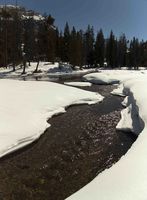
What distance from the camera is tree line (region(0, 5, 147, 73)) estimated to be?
71.9m

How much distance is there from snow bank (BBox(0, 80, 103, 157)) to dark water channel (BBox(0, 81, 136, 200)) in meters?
0.50

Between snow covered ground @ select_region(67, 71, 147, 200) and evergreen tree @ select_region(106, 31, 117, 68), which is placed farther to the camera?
evergreen tree @ select_region(106, 31, 117, 68)

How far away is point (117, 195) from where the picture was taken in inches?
323

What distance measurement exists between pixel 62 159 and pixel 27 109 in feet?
22.8

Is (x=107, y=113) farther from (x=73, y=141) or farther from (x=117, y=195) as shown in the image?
(x=117, y=195)

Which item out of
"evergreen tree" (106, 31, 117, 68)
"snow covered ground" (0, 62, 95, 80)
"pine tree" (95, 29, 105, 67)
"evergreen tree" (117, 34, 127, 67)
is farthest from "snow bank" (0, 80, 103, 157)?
"evergreen tree" (117, 34, 127, 67)

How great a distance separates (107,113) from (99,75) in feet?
90.6

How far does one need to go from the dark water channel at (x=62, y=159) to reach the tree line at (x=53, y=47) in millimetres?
46042

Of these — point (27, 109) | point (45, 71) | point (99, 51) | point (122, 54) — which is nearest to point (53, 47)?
point (45, 71)

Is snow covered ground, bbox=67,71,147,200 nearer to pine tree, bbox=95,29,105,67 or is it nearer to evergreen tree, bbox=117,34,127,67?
pine tree, bbox=95,29,105,67

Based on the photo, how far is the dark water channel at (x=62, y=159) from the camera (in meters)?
11.0

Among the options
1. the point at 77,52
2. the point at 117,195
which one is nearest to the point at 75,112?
the point at 117,195

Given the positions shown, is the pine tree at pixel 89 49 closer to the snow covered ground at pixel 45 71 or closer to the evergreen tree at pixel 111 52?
the evergreen tree at pixel 111 52

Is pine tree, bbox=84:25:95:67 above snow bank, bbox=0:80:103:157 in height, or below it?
above
